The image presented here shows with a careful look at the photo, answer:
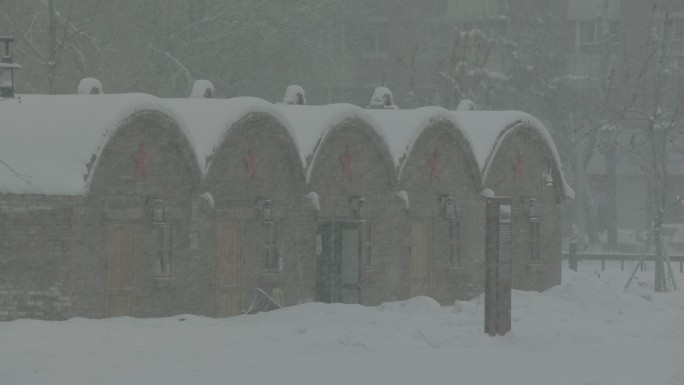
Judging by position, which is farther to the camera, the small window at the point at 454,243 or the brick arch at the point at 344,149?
the small window at the point at 454,243

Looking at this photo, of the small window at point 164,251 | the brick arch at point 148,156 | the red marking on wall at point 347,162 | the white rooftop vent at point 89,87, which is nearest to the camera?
the brick arch at point 148,156

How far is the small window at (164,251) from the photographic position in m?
25.3

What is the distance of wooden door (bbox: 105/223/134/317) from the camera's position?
24.4 metres

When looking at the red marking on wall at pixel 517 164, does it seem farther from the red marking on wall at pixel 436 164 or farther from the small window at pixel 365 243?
the small window at pixel 365 243

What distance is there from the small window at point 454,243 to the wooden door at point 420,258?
0.65 meters

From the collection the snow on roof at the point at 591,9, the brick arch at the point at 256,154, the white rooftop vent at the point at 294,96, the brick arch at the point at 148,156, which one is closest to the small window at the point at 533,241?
the white rooftop vent at the point at 294,96

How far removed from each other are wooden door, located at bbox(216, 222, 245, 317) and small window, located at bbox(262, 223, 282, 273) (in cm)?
68

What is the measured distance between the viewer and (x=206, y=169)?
2588cm

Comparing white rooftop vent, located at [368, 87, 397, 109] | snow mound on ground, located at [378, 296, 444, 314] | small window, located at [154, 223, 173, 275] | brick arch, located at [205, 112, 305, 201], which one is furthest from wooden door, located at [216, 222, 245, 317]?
white rooftop vent, located at [368, 87, 397, 109]

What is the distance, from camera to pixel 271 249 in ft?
90.9

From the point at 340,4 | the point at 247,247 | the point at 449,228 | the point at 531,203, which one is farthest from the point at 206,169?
the point at 340,4

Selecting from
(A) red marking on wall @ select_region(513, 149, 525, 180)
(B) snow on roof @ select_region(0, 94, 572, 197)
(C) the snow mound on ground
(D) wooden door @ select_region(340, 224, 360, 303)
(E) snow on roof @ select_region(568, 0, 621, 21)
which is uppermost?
(E) snow on roof @ select_region(568, 0, 621, 21)

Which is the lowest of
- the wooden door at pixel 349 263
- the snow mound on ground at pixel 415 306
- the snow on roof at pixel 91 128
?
the snow mound on ground at pixel 415 306

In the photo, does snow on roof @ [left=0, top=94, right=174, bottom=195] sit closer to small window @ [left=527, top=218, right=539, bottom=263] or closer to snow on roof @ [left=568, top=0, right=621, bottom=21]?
small window @ [left=527, top=218, right=539, bottom=263]
